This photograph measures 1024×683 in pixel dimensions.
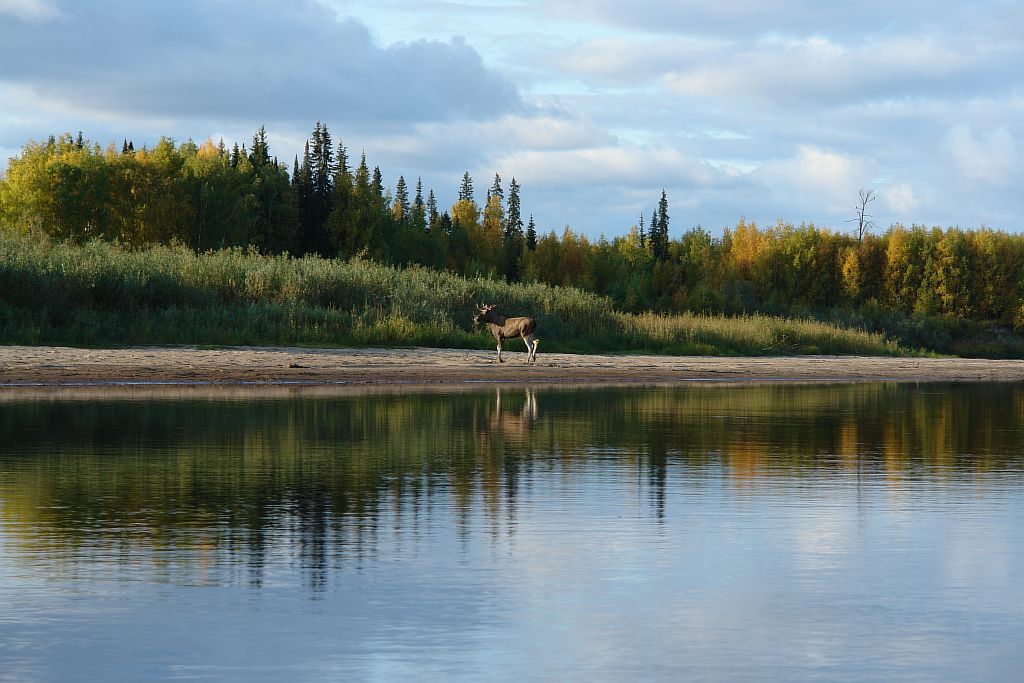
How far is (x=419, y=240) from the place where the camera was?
111500mm

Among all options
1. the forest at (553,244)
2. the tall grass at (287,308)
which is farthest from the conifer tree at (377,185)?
the tall grass at (287,308)

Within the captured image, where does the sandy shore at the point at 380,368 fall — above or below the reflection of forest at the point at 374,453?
above

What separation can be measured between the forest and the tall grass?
68.3 feet

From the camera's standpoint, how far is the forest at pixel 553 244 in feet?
261

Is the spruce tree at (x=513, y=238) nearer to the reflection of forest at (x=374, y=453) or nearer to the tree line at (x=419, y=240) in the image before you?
the tree line at (x=419, y=240)

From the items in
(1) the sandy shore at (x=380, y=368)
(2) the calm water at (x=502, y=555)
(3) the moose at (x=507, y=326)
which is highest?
(3) the moose at (x=507, y=326)

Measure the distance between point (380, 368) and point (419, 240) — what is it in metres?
76.9

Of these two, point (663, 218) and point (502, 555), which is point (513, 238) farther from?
point (502, 555)

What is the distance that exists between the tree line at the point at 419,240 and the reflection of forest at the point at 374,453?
47.9m

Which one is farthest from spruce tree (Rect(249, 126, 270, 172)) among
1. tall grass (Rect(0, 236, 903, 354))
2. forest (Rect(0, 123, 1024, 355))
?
tall grass (Rect(0, 236, 903, 354))

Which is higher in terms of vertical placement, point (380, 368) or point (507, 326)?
point (507, 326)

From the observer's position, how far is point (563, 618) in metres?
7.63

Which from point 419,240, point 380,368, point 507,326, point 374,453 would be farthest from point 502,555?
point 419,240

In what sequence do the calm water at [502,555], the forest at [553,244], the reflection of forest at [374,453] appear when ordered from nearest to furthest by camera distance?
the calm water at [502,555] < the reflection of forest at [374,453] < the forest at [553,244]
